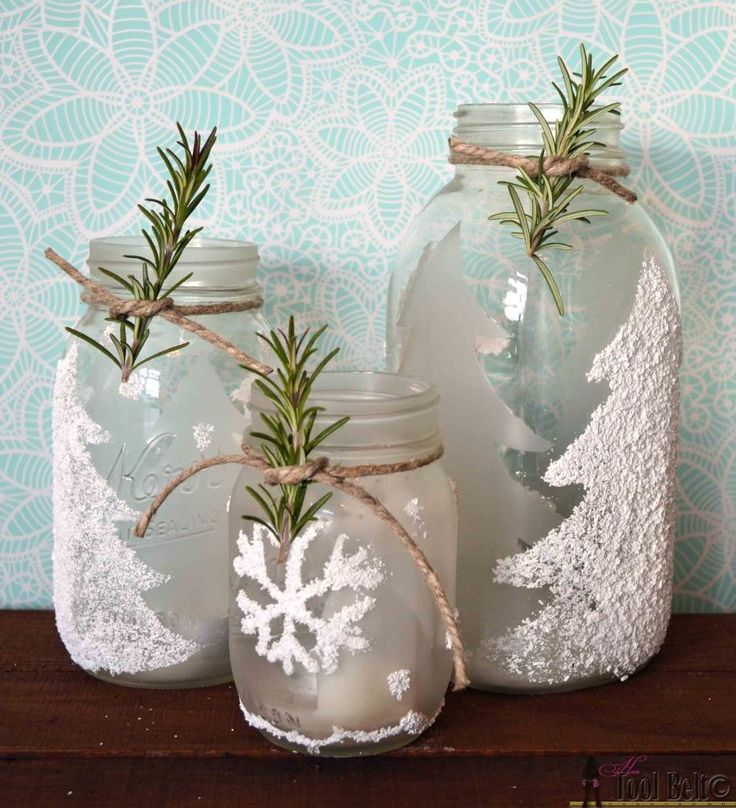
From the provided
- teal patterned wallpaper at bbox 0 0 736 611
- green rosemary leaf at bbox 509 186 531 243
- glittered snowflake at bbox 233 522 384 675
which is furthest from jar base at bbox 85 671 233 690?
green rosemary leaf at bbox 509 186 531 243

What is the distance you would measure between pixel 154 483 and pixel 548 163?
0.32 m

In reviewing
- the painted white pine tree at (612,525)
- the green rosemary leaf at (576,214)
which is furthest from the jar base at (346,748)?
the green rosemary leaf at (576,214)

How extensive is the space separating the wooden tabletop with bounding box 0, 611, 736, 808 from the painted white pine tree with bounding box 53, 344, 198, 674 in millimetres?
30

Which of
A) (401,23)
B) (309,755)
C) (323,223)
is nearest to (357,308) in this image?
(323,223)

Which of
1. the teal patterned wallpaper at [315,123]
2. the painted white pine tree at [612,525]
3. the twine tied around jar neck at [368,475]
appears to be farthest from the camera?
the teal patterned wallpaper at [315,123]

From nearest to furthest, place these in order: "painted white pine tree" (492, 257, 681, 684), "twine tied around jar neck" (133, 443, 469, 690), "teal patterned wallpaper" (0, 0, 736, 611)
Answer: "twine tied around jar neck" (133, 443, 469, 690) < "painted white pine tree" (492, 257, 681, 684) < "teal patterned wallpaper" (0, 0, 736, 611)

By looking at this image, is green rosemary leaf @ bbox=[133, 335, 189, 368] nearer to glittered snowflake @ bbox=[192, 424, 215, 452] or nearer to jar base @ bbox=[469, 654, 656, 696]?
glittered snowflake @ bbox=[192, 424, 215, 452]

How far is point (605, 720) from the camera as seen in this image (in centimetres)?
68

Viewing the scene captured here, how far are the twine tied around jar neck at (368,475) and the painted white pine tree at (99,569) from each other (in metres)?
0.10

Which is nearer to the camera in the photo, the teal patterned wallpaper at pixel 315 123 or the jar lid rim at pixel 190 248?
the jar lid rim at pixel 190 248

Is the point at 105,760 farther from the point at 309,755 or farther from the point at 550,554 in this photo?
the point at 550,554

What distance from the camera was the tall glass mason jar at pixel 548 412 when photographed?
26.8 inches

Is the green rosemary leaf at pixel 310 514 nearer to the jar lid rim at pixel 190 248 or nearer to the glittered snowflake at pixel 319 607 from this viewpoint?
the glittered snowflake at pixel 319 607

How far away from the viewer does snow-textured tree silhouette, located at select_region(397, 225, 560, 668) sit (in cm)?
69
